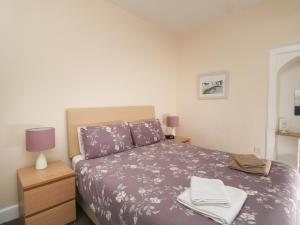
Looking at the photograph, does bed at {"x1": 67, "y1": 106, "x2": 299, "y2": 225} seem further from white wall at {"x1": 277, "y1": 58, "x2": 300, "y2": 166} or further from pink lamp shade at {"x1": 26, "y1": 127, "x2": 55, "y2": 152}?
white wall at {"x1": 277, "y1": 58, "x2": 300, "y2": 166}

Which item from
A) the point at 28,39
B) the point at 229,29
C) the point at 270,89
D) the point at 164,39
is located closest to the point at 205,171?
the point at 270,89

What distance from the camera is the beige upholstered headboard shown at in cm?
223

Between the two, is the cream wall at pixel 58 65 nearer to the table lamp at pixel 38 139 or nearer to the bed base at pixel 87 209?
the table lamp at pixel 38 139

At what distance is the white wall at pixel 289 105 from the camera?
265 centimetres

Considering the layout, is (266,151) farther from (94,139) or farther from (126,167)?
(94,139)

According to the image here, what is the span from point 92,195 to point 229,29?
3.22 meters

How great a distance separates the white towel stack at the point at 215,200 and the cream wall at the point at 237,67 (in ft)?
6.45

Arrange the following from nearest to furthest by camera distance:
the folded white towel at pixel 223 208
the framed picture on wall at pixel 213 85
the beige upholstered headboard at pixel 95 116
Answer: the folded white towel at pixel 223 208 → the beige upholstered headboard at pixel 95 116 → the framed picture on wall at pixel 213 85

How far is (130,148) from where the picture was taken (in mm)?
2432

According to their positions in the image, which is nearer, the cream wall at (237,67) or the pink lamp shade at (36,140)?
the pink lamp shade at (36,140)

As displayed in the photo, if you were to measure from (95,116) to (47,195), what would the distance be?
1.11 metres

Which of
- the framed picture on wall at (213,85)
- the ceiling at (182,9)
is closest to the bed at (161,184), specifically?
the framed picture on wall at (213,85)

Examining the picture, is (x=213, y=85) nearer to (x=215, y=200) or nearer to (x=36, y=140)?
(x=215, y=200)

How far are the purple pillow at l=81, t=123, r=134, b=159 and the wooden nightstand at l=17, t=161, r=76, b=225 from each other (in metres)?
0.34
